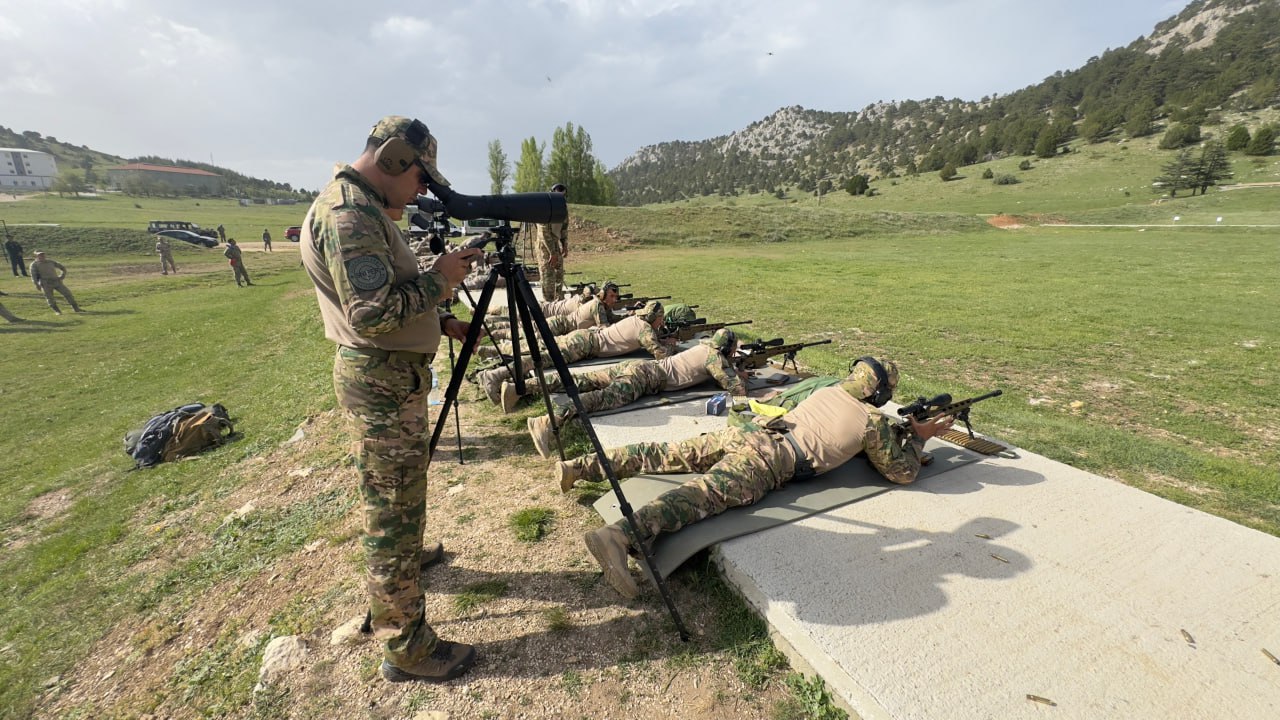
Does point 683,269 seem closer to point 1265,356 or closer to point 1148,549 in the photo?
point 1265,356

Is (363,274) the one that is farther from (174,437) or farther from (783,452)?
(174,437)

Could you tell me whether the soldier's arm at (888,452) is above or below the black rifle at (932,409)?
below

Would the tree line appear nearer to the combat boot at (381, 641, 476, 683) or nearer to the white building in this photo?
the combat boot at (381, 641, 476, 683)

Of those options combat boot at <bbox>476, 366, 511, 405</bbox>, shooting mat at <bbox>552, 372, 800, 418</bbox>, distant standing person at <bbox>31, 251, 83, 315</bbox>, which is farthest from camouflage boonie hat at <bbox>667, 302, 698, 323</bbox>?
distant standing person at <bbox>31, 251, 83, 315</bbox>

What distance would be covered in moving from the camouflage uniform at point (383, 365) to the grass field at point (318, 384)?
1.02 metres

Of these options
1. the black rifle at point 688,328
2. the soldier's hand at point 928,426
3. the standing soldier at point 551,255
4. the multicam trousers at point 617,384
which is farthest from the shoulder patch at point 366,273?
the standing soldier at point 551,255

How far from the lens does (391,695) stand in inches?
102

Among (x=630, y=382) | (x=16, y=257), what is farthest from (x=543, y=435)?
(x=16, y=257)

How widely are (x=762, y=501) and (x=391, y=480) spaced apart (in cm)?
257

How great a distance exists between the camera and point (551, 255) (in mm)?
10500

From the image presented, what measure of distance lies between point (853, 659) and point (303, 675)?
285 cm

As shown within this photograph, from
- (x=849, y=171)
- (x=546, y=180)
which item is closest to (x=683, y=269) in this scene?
(x=546, y=180)

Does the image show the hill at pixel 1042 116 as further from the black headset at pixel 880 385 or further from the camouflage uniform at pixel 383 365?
the camouflage uniform at pixel 383 365

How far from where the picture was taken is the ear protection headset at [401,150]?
238cm
